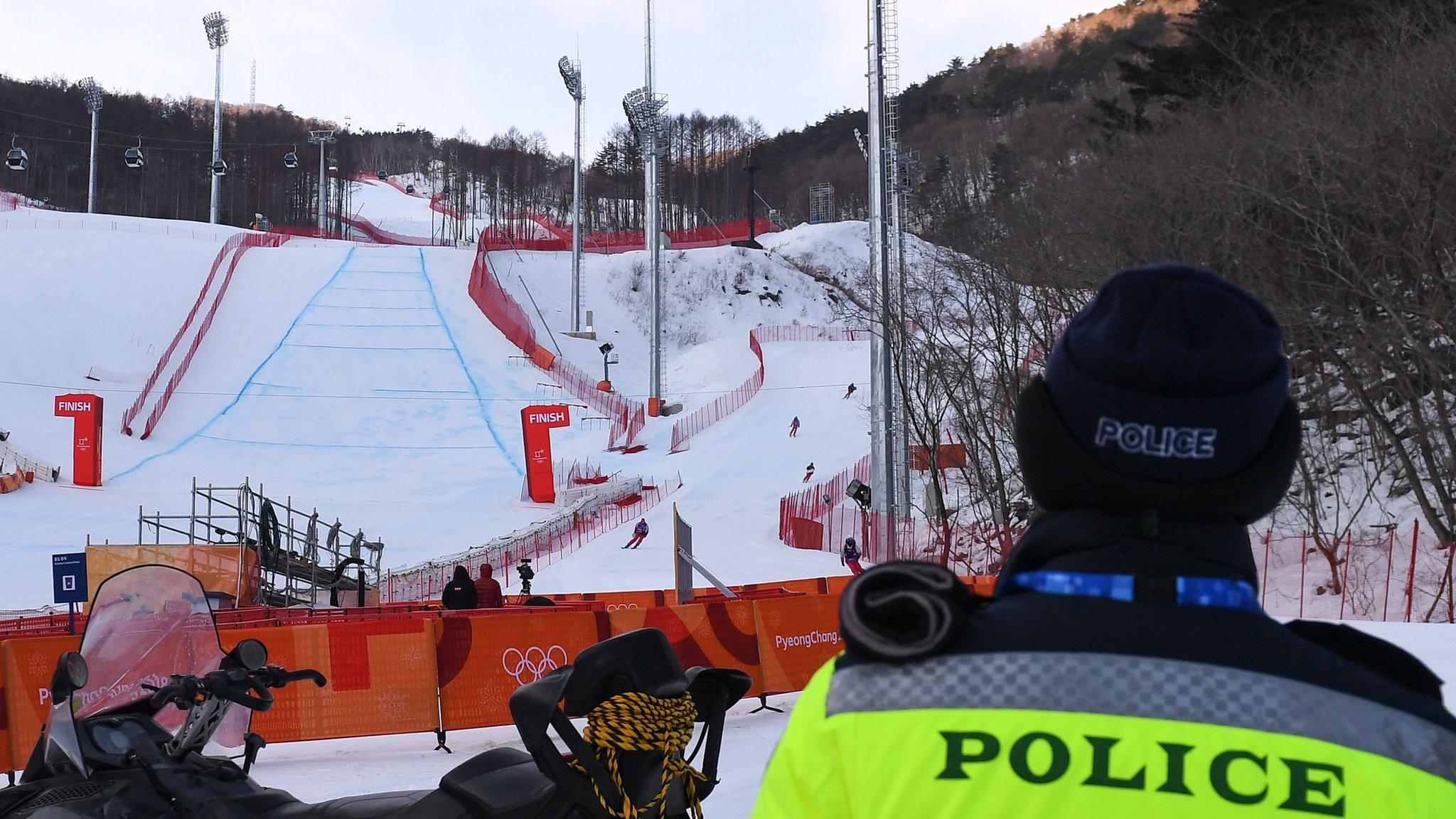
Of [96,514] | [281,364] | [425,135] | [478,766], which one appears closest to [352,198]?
[425,135]

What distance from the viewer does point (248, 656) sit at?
390cm

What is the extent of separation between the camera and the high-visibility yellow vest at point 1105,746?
1247 millimetres

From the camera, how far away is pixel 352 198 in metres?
131

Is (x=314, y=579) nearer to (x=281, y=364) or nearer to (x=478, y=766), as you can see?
(x=478, y=766)

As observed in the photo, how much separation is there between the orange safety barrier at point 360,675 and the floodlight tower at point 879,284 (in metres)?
15.7

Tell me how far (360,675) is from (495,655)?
1.14 metres

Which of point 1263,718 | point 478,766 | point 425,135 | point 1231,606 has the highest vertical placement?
point 425,135

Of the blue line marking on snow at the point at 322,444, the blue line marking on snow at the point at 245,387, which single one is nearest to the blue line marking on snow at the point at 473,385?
the blue line marking on snow at the point at 322,444

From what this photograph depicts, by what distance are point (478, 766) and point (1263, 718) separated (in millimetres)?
2434

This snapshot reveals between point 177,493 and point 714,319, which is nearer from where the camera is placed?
point 177,493

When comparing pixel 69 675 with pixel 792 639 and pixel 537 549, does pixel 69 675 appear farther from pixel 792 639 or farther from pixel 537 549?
pixel 537 549

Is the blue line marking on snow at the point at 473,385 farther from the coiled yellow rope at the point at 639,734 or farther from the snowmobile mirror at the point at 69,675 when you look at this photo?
the coiled yellow rope at the point at 639,734

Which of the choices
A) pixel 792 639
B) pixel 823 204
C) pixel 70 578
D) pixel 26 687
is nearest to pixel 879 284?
pixel 792 639

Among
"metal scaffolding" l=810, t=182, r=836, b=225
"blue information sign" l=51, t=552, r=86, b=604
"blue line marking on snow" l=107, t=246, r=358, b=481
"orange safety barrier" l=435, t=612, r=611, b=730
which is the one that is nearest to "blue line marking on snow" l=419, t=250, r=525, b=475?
"blue line marking on snow" l=107, t=246, r=358, b=481
